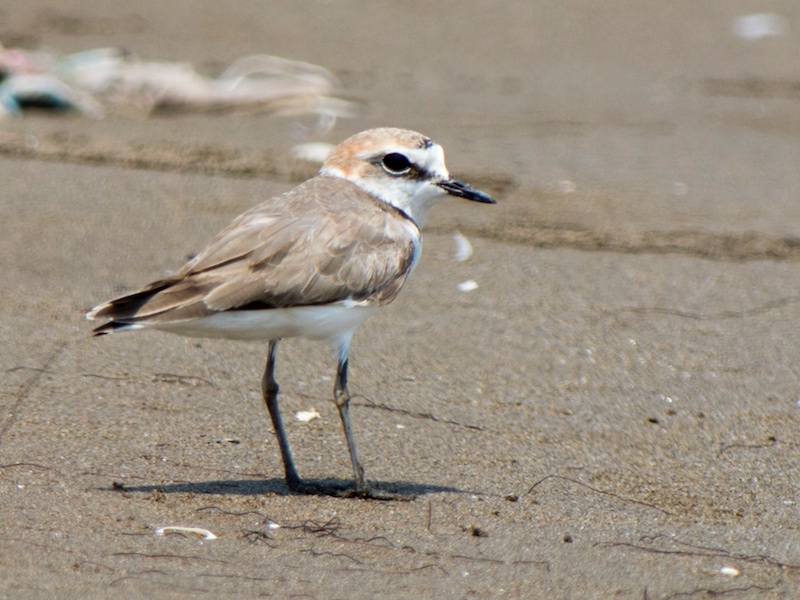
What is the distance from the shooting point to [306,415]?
518 centimetres

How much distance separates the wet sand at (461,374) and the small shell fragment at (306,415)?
39 mm

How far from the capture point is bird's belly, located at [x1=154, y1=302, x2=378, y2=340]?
13.8 feet

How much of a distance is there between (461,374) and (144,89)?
4.70 metres

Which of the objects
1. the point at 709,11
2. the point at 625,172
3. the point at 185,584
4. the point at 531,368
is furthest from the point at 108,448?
the point at 709,11

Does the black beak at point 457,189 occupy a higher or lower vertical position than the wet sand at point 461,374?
higher

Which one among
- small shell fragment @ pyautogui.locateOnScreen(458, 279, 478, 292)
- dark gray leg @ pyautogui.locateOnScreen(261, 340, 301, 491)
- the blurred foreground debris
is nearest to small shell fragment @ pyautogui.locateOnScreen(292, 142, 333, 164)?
the blurred foreground debris

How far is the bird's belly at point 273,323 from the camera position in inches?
165

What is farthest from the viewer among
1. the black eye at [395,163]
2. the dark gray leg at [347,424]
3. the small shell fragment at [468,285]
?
the small shell fragment at [468,285]

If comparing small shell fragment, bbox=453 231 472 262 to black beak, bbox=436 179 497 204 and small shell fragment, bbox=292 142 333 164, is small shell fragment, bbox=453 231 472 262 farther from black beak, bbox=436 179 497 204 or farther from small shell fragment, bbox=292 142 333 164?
black beak, bbox=436 179 497 204

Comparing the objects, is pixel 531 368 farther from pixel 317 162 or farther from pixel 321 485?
pixel 317 162

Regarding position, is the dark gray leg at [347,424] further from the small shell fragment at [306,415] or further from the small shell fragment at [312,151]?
the small shell fragment at [312,151]

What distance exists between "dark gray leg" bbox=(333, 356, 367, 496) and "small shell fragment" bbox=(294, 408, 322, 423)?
59 centimetres

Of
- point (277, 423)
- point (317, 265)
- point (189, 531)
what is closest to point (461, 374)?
point (277, 423)

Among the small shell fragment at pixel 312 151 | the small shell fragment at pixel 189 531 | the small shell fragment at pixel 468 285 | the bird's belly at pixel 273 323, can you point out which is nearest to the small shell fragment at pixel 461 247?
the small shell fragment at pixel 468 285
